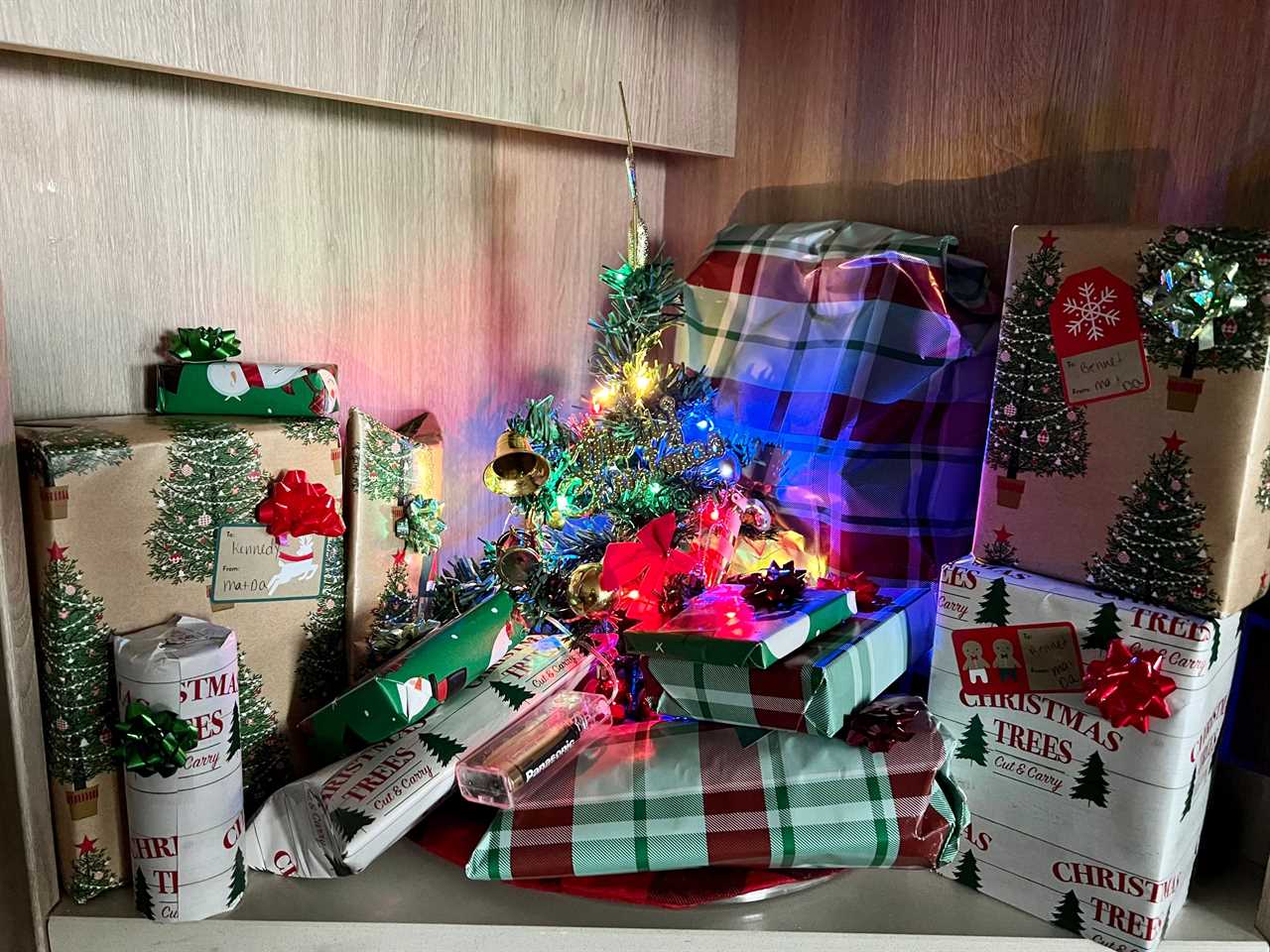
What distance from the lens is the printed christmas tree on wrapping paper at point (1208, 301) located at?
2.48ft

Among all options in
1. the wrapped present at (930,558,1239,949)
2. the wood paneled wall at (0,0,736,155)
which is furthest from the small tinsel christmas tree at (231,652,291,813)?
the wrapped present at (930,558,1239,949)

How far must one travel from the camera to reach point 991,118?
110cm

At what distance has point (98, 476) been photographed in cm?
81

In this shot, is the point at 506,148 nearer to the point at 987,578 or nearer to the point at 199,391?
the point at 199,391

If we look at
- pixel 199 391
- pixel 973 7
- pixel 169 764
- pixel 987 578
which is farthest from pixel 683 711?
pixel 973 7

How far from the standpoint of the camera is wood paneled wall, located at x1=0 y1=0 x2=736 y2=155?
781 millimetres

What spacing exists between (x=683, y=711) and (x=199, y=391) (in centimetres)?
57

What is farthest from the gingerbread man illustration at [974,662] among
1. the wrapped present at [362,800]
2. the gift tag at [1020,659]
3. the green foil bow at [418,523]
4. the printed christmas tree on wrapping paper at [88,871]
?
the printed christmas tree on wrapping paper at [88,871]

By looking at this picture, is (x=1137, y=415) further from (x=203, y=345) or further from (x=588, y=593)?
(x=203, y=345)

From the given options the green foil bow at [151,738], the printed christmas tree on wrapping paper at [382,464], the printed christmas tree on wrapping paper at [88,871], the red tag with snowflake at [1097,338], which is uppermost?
the red tag with snowflake at [1097,338]

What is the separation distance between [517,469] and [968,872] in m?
0.63

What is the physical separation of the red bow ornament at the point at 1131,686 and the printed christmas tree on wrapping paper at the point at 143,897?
0.82 meters

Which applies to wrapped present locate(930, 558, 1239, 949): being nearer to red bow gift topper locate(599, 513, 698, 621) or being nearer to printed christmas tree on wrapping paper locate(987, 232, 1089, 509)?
printed christmas tree on wrapping paper locate(987, 232, 1089, 509)

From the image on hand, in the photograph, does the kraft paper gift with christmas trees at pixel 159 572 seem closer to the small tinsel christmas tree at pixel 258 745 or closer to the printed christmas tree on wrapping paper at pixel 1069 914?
the small tinsel christmas tree at pixel 258 745
